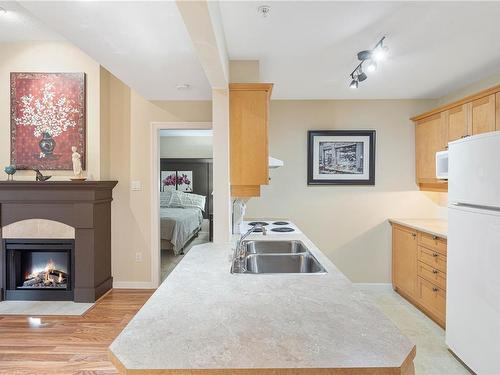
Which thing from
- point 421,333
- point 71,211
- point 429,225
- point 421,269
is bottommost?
point 421,333

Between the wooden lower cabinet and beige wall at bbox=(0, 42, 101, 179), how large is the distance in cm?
367

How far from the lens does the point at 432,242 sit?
307 centimetres

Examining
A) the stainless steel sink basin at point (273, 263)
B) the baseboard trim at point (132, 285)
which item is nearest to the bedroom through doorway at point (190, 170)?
the baseboard trim at point (132, 285)

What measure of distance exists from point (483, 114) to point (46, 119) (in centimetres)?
450

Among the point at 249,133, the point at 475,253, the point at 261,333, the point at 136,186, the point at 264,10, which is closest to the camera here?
the point at 261,333

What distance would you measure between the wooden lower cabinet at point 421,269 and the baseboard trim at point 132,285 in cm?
307

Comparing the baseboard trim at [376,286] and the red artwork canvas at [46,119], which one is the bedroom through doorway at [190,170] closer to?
the red artwork canvas at [46,119]

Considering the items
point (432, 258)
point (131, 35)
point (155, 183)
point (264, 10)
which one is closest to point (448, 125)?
point (432, 258)

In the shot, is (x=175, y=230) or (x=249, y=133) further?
(x=175, y=230)

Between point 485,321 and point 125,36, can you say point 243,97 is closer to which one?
point 125,36

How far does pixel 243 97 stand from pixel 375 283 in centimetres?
300

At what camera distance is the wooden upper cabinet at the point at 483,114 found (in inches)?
105

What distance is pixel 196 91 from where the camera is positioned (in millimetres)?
3455

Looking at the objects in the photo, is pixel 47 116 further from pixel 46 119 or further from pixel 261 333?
pixel 261 333
